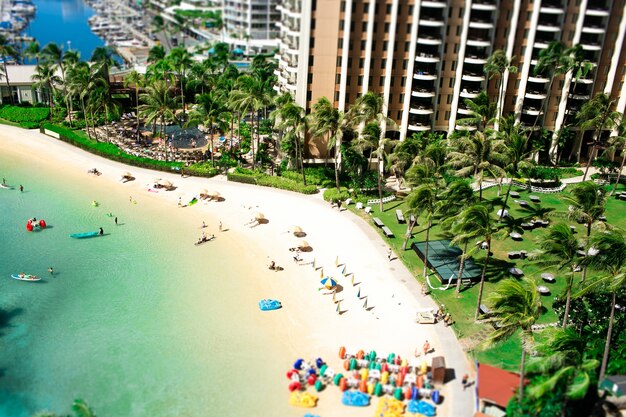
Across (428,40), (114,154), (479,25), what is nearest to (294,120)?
(428,40)

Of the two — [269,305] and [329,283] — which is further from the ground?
[329,283]

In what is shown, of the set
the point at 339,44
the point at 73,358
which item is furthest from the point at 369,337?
the point at 339,44

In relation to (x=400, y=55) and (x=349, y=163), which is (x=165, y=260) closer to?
(x=349, y=163)

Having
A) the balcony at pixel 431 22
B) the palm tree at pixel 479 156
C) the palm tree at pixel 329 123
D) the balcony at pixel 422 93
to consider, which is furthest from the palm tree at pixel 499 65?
the palm tree at pixel 329 123

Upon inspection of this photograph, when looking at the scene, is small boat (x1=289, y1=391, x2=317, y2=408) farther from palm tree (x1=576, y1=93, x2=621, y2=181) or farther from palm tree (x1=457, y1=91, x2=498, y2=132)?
palm tree (x1=576, y1=93, x2=621, y2=181)

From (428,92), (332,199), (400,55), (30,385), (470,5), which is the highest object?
(470,5)

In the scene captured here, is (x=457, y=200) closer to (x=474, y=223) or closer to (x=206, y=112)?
(x=474, y=223)

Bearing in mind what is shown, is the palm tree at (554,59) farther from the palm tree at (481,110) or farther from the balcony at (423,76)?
the balcony at (423,76)
